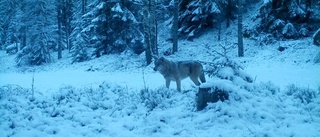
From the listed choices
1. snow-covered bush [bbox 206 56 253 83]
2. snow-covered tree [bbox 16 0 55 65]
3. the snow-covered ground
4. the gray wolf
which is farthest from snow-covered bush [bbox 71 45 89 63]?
snow-covered bush [bbox 206 56 253 83]

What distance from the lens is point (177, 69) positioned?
30.3 ft

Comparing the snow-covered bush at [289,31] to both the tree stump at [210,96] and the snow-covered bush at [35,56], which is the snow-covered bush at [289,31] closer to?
the tree stump at [210,96]

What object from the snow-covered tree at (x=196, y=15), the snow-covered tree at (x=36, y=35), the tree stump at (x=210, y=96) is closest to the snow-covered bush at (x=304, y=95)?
the tree stump at (x=210, y=96)

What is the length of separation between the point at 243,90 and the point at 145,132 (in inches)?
111

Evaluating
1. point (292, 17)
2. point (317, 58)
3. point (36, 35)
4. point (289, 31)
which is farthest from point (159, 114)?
point (36, 35)

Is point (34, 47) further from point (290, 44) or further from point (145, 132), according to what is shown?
point (145, 132)

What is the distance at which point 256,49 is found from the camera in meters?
19.7

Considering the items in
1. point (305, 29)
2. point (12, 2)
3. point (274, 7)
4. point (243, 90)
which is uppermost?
point (12, 2)

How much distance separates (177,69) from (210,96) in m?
3.11

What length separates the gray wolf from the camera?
361 inches

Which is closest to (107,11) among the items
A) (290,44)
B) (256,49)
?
(256,49)

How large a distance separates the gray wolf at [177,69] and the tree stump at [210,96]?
9.10 feet

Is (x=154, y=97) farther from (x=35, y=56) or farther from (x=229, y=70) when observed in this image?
(x=35, y=56)

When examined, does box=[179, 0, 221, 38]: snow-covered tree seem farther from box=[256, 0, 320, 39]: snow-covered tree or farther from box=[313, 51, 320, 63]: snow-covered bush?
box=[313, 51, 320, 63]: snow-covered bush
